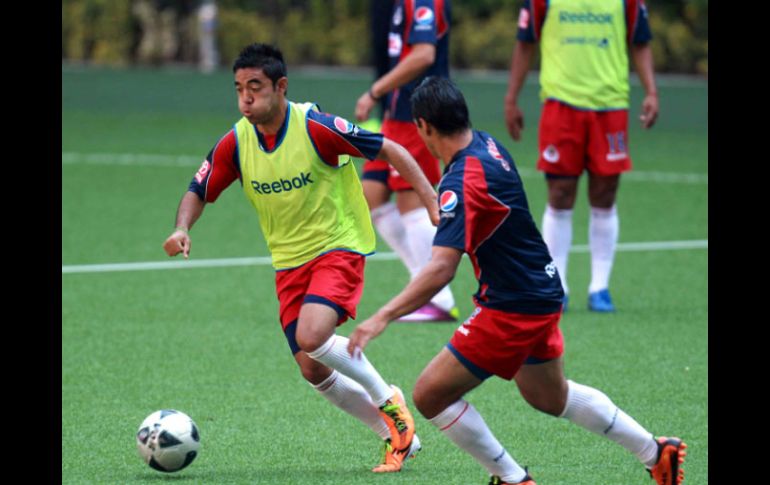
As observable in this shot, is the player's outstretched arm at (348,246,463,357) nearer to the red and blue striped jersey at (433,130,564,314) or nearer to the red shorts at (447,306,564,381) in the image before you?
the red and blue striped jersey at (433,130,564,314)

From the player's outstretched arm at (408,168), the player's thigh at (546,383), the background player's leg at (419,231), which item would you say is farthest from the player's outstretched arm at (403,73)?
the player's thigh at (546,383)

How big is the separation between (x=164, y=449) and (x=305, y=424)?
3.65ft

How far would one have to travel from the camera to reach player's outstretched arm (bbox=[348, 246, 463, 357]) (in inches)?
197

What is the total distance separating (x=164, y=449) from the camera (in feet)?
19.4

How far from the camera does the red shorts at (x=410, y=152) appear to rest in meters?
9.17

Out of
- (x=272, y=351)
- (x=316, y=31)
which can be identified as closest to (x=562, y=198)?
(x=272, y=351)

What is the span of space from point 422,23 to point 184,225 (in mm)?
3323

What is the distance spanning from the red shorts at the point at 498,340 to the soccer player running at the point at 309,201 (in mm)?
807

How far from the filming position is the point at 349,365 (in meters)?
6.10

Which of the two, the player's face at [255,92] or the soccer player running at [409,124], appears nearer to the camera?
the player's face at [255,92]

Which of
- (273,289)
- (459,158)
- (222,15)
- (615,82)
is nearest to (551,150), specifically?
(615,82)

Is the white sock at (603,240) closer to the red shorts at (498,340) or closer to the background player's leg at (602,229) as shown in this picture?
the background player's leg at (602,229)

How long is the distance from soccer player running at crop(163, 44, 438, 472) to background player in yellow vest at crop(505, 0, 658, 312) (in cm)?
336

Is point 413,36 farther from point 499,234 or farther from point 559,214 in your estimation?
point 499,234
